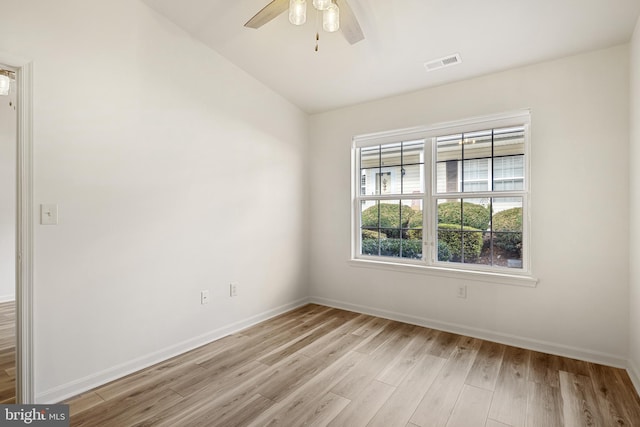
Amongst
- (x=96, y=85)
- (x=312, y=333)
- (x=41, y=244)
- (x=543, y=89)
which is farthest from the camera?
(x=312, y=333)

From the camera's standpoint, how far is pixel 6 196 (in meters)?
4.53

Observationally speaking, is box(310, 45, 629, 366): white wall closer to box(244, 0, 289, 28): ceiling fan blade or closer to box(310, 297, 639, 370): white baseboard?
box(310, 297, 639, 370): white baseboard

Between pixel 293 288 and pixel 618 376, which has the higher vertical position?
pixel 293 288

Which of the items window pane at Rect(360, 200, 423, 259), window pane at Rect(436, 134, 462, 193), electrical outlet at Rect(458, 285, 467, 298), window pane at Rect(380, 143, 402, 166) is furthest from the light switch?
electrical outlet at Rect(458, 285, 467, 298)

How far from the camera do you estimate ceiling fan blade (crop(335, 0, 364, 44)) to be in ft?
6.21

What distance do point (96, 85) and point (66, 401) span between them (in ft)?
7.19

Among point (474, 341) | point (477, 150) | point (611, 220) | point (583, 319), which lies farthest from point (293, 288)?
point (611, 220)

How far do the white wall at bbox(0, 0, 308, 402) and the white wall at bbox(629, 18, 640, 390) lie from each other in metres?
3.24

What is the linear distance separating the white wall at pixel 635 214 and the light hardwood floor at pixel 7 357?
429 centimetres

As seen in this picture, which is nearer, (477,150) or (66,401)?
(66,401)

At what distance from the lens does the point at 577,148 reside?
8.72 ft

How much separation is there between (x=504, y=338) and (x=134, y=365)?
10.7 ft

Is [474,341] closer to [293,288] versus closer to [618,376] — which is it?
[618,376]

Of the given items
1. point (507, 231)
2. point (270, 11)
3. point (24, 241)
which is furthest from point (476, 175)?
point (24, 241)
